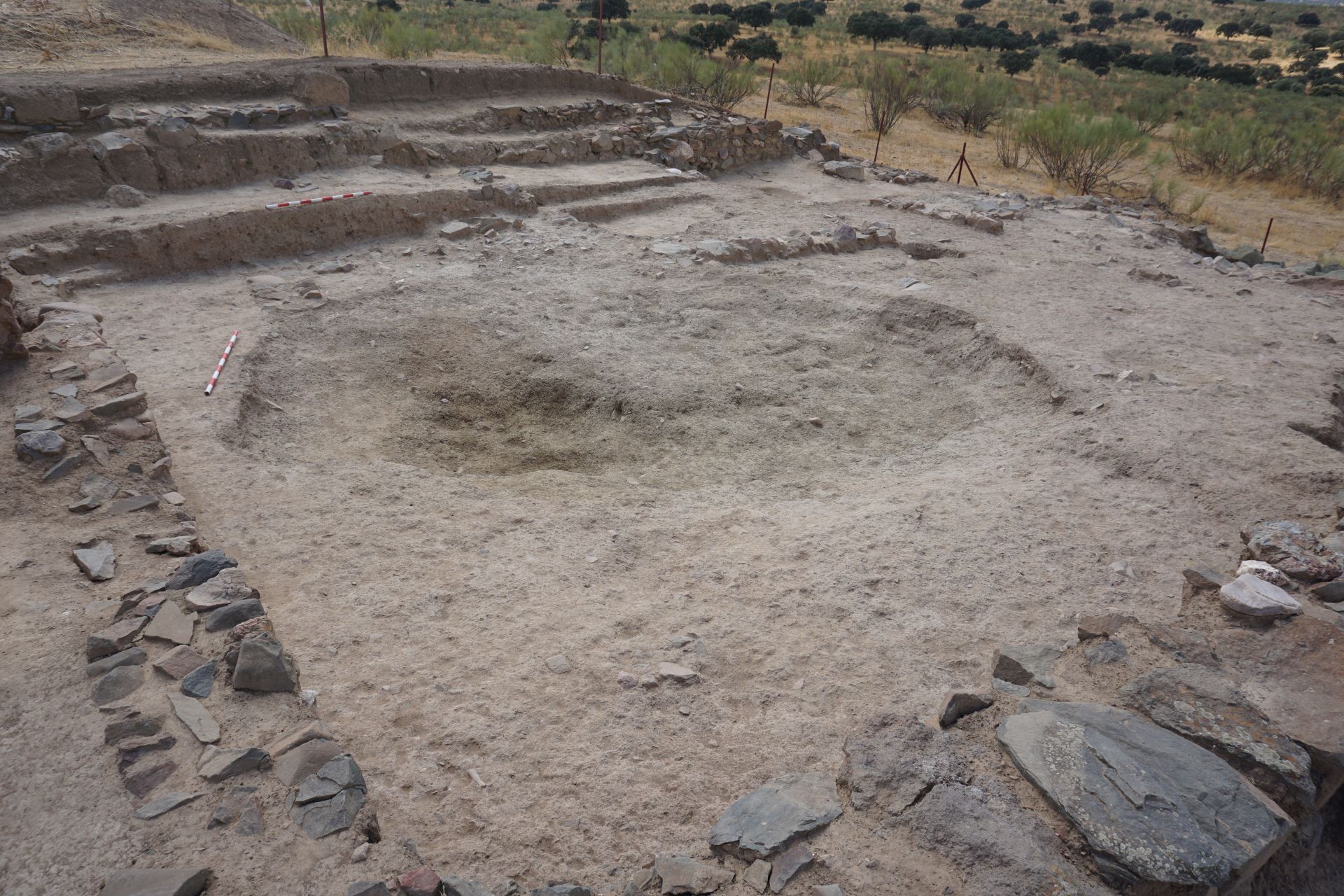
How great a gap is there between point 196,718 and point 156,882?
580mm

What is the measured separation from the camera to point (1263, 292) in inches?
290

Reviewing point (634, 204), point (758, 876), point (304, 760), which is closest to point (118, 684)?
point (304, 760)

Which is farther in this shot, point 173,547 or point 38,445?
point 38,445

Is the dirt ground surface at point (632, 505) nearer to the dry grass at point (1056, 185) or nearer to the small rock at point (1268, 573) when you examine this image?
the small rock at point (1268, 573)

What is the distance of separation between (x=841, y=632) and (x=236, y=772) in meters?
2.15

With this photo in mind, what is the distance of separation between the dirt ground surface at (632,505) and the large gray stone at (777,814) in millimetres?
64

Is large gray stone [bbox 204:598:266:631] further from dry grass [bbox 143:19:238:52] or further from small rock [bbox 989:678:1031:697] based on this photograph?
dry grass [bbox 143:19:238:52]

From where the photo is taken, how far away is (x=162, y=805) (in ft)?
6.93

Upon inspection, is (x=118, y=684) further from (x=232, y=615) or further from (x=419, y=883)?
(x=419, y=883)

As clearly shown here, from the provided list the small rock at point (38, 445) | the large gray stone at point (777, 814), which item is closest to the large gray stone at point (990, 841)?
the large gray stone at point (777, 814)

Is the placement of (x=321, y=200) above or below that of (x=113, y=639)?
above

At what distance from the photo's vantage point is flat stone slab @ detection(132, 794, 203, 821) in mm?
2088

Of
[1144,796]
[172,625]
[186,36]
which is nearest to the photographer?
[1144,796]

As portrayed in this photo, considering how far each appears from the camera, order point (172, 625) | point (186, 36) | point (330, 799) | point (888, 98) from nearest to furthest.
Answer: point (330, 799) → point (172, 625) → point (186, 36) → point (888, 98)
